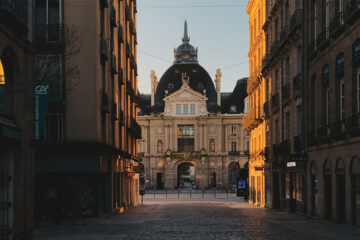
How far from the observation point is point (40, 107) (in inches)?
876

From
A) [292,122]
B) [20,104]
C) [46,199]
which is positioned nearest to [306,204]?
[292,122]

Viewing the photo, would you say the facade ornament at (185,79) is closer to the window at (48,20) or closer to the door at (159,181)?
the door at (159,181)

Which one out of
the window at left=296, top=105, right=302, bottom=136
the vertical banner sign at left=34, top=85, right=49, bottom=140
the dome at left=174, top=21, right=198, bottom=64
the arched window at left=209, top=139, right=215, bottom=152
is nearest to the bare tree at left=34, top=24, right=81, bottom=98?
the vertical banner sign at left=34, top=85, right=49, bottom=140

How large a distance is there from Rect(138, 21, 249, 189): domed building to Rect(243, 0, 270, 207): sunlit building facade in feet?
202

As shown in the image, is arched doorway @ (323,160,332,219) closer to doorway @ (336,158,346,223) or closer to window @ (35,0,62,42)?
doorway @ (336,158,346,223)

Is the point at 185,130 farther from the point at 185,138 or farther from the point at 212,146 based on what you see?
the point at 212,146

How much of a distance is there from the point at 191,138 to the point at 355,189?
9536 centimetres

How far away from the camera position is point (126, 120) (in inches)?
1822

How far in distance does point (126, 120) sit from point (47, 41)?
16916mm

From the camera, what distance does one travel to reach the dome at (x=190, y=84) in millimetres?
120375

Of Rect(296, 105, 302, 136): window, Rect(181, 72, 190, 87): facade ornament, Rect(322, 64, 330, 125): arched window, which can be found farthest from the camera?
Rect(181, 72, 190, 87): facade ornament

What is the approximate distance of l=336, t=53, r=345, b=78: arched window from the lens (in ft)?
80.8

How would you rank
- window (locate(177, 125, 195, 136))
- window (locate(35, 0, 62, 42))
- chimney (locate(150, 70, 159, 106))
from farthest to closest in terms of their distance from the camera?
chimney (locate(150, 70, 159, 106)) < window (locate(177, 125, 195, 136)) < window (locate(35, 0, 62, 42))

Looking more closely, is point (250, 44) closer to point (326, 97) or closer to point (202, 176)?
point (326, 97)
